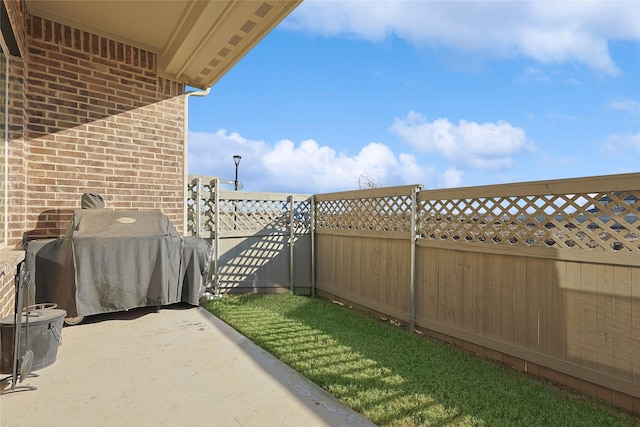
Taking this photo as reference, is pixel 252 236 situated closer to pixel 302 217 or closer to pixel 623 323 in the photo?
pixel 302 217

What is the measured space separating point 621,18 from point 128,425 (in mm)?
5844

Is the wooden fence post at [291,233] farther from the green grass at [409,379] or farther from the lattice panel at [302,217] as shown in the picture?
the green grass at [409,379]

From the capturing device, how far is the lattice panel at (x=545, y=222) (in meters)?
2.65

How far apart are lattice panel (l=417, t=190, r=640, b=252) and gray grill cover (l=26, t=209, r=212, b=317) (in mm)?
3276

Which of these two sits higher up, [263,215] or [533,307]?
[263,215]

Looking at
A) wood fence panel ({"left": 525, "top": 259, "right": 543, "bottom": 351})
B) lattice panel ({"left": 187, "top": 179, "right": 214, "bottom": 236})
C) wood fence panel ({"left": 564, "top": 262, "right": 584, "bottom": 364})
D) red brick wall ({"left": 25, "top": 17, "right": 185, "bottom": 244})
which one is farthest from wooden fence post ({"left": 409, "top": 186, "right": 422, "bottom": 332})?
lattice panel ({"left": 187, "top": 179, "right": 214, "bottom": 236})

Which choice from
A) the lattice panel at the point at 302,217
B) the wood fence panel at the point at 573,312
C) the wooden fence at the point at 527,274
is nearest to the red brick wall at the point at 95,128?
the lattice panel at the point at 302,217

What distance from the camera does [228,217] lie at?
606cm

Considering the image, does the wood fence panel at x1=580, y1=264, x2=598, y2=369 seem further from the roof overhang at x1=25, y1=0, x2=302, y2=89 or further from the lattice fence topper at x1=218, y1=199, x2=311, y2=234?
the lattice fence topper at x1=218, y1=199, x2=311, y2=234

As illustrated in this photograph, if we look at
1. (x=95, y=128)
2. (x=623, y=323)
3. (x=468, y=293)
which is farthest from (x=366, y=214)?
(x=95, y=128)

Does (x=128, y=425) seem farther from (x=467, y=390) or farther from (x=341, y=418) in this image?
(x=467, y=390)

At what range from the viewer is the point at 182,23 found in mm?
3785

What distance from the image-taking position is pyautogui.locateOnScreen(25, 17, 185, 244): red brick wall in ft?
12.3

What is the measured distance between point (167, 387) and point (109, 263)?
185 cm
